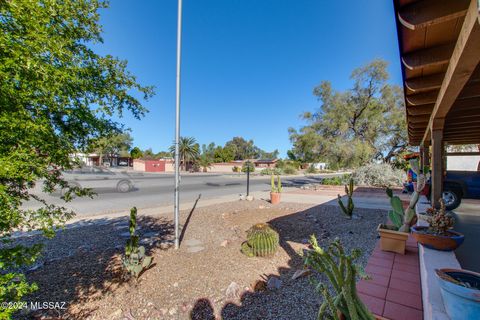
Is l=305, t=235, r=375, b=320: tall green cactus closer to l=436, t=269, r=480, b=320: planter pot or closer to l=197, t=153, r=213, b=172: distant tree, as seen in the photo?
l=436, t=269, r=480, b=320: planter pot

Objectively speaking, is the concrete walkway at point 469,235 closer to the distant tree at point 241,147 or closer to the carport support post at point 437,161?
the carport support post at point 437,161

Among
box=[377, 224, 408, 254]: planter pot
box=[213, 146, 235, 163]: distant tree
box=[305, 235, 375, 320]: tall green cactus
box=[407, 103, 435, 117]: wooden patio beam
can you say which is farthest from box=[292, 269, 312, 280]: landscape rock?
box=[213, 146, 235, 163]: distant tree

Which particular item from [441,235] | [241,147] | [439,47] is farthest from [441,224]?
[241,147]

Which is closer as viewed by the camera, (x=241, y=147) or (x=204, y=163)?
(x=204, y=163)

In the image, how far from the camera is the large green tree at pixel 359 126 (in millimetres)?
15000

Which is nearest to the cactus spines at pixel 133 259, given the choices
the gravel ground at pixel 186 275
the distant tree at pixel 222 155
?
the gravel ground at pixel 186 275

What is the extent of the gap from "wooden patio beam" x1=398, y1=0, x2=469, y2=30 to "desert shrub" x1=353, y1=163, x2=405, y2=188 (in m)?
14.0

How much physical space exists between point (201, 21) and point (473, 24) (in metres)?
7.31

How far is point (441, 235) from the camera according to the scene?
266 cm

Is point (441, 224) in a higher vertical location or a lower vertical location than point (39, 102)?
lower

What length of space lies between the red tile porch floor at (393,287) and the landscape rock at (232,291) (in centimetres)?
147

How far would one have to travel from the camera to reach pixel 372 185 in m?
14.5

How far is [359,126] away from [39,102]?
691 inches

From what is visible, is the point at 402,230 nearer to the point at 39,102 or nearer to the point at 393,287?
the point at 393,287
